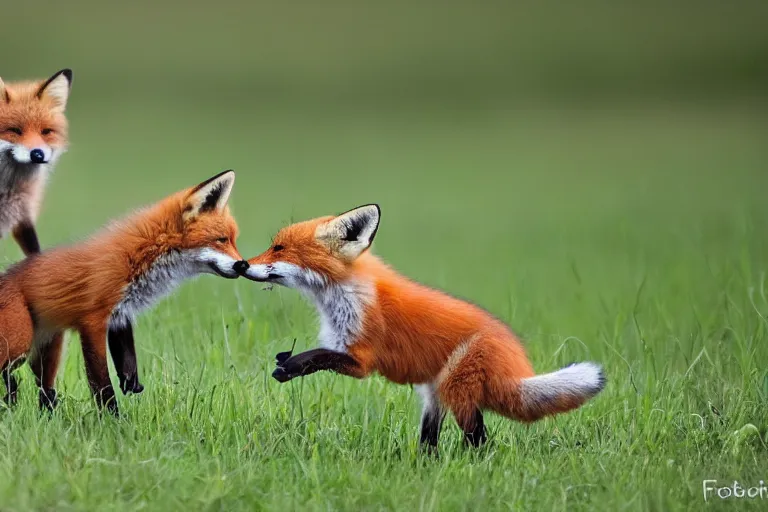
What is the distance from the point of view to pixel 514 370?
5.32 m

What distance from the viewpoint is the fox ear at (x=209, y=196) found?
564cm

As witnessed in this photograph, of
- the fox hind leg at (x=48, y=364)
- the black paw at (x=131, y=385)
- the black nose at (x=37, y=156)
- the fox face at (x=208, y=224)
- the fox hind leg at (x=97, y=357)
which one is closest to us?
the fox hind leg at (x=97, y=357)

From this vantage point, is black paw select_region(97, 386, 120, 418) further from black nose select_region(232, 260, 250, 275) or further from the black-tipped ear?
the black-tipped ear

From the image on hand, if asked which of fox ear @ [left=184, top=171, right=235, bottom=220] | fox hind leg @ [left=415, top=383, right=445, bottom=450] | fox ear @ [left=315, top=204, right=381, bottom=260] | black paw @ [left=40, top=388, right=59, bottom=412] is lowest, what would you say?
fox hind leg @ [left=415, top=383, right=445, bottom=450]

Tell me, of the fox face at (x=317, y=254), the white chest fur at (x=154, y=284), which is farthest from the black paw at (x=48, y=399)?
the fox face at (x=317, y=254)

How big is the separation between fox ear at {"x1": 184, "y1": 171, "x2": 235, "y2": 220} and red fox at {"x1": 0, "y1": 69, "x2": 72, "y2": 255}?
1.35 meters

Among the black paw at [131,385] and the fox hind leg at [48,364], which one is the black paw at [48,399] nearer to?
the fox hind leg at [48,364]

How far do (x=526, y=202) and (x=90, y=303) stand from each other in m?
13.4

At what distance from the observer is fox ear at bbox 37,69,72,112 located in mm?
6676

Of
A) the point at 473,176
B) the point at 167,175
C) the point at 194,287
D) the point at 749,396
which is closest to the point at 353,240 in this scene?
the point at 749,396

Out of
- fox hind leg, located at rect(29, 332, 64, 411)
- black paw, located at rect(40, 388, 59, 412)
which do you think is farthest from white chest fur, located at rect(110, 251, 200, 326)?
black paw, located at rect(40, 388, 59, 412)

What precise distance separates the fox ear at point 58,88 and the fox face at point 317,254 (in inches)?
90.2

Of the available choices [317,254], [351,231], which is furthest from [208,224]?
[351,231]

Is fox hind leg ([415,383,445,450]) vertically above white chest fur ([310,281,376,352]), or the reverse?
white chest fur ([310,281,376,352])
